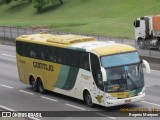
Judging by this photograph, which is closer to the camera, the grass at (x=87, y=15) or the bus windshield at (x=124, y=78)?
the bus windshield at (x=124, y=78)

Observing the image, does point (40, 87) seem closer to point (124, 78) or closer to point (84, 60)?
point (84, 60)

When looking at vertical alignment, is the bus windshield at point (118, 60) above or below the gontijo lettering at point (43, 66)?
above

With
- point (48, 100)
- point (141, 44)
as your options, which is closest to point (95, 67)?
point (48, 100)

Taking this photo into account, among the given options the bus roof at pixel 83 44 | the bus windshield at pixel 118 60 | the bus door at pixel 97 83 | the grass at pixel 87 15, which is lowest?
the grass at pixel 87 15

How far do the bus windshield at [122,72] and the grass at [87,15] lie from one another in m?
35.1

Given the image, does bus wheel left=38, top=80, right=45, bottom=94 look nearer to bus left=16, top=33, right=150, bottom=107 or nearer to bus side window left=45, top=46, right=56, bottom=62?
bus left=16, top=33, right=150, bottom=107

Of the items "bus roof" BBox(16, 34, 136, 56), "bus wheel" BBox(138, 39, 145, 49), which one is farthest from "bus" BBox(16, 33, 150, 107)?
"bus wheel" BBox(138, 39, 145, 49)

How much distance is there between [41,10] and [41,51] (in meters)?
79.1

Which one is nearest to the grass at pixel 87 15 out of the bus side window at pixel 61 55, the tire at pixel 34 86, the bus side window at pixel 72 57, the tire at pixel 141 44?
the tire at pixel 141 44

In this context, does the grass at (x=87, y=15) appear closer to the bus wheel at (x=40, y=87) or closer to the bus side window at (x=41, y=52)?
the bus wheel at (x=40, y=87)

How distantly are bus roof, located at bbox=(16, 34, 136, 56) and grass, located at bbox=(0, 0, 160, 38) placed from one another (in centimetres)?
3087

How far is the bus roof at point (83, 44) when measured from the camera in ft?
68.2

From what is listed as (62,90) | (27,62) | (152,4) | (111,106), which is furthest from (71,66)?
(152,4)

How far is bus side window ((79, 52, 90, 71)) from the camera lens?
69.9 feet
